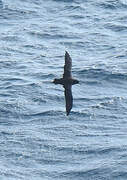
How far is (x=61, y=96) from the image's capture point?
49.7 meters

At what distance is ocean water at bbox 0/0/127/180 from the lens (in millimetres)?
43156

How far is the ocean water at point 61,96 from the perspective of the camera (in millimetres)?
43156

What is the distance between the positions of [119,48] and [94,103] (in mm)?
10872

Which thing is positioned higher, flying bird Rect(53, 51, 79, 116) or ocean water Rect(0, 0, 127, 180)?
flying bird Rect(53, 51, 79, 116)

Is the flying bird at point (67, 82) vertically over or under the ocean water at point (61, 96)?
over

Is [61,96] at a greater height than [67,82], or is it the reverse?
[67,82]

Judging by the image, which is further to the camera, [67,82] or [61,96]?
[61,96]

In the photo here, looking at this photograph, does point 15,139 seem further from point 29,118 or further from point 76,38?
point 76,38

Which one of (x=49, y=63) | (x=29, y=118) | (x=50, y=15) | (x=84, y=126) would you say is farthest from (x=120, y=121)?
(x=50, y=15)

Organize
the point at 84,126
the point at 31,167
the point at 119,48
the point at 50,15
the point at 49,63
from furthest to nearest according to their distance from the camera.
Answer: the point at 50,15 → the point at 119,48 → the point at 49,63 → the point at 84,126 → the point at 31,167

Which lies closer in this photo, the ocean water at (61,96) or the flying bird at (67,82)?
the flying bird at (67,82)

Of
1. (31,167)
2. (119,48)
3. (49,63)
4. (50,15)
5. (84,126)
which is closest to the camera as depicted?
(31,167)

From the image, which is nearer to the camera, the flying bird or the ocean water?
the flying bird

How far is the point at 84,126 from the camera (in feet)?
153
